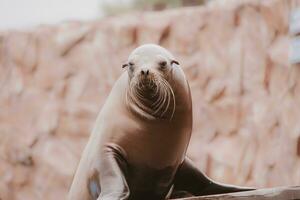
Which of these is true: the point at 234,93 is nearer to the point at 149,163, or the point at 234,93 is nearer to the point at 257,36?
the point at 257,36

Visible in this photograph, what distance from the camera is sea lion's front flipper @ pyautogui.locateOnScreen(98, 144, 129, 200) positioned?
7.83 ft

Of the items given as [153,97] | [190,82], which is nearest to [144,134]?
[153,97]

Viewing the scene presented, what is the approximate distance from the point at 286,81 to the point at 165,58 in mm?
5927

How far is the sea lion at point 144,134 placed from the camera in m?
2.50

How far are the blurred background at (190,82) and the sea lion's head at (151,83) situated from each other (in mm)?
5533

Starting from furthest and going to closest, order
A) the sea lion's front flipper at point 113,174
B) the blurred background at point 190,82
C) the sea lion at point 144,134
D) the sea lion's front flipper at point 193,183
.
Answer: the blurred background at point 190,82 < the sea lion's front flipper at point 193,183 < the sea lion at point 144,134 < the sea lion's front flipper at point 113,174

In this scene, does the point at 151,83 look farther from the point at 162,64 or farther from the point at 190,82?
the point at 190,82

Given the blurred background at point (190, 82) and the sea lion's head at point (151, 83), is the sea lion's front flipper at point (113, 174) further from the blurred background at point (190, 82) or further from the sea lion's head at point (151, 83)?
the blurred background at point (190, 82)

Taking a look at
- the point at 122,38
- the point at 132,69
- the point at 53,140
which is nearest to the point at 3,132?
the point at 53,140

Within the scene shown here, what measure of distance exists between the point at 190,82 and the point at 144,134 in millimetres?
6776

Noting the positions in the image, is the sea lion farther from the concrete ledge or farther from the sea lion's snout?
the concrete ledge

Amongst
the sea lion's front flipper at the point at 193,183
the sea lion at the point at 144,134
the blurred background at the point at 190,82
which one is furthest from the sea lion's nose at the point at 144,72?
the blurred background at the point at 190,82

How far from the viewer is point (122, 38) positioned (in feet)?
31.5

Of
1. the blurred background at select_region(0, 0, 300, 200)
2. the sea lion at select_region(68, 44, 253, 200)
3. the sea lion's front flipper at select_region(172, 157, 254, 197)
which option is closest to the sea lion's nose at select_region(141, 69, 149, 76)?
the sea lion at select_region(68, 44, 253, 200)
